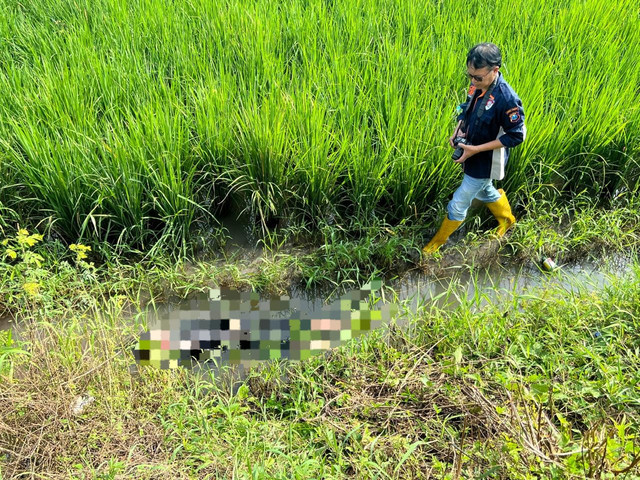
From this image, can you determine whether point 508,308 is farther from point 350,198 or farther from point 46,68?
point 46,68

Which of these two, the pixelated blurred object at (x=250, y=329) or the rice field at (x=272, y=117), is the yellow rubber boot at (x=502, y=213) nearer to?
the rice field at (x=272, y=117)

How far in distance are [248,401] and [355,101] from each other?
203 cm

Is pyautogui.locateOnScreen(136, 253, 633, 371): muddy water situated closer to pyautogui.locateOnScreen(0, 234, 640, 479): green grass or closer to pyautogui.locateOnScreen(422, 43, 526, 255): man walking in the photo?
pyautogui.locateOnScreen(0, 234, 640, 479): green grass

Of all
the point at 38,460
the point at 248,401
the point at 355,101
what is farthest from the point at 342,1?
the point at 38,460

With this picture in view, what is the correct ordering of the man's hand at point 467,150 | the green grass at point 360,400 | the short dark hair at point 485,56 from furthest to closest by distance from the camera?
the man's hand at point 467,150 < the short dark hair at point 485,56 < the green grass at point 360,400

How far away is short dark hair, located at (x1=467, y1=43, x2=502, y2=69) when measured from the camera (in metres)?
1.87

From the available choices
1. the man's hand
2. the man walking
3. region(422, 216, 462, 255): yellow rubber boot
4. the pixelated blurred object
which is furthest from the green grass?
the man's hand

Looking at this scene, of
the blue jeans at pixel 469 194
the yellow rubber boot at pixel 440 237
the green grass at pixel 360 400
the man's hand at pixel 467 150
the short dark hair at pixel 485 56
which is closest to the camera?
the green grass at pixel 360 400

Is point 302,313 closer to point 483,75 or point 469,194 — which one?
point 469,194

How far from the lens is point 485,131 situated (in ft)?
6.97

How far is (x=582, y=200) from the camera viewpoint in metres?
2.92

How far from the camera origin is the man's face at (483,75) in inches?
75.4

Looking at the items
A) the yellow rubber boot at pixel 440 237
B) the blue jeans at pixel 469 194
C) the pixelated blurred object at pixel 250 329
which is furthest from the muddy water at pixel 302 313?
the blue jeans at pixel 469 194

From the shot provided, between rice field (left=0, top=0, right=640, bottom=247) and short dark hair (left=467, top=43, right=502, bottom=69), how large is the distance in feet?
2.39
